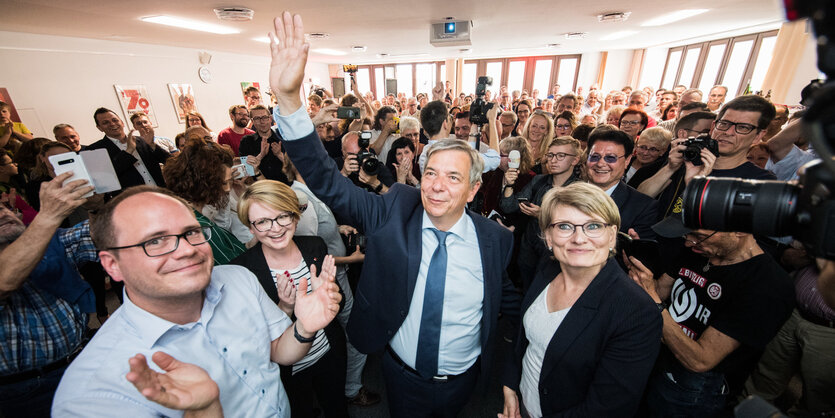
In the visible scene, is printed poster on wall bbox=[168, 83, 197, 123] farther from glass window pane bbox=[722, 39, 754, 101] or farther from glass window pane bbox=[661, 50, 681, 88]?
glass window pane bbox=[661, 50, 681, 88]

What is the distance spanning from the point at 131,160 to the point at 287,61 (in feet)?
11.9

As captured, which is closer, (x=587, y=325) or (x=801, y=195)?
(x=801, y=195)

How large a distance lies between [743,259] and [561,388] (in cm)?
95

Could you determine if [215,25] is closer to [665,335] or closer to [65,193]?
[65,193]

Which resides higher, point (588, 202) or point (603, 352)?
point (588, 202)

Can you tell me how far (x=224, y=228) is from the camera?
2.16 meters

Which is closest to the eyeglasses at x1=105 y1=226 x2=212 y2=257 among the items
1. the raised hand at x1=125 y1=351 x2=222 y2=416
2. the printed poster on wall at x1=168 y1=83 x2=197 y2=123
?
the raised hand at x1=125 y1=351 x2=222 y2=416

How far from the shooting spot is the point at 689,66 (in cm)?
966

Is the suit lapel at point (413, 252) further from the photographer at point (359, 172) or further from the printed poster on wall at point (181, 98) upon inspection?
the printed poster on wall at point (181, 98)

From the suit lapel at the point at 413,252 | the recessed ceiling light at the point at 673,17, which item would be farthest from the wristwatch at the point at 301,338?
the recessed ceiling light at the point at 673,17

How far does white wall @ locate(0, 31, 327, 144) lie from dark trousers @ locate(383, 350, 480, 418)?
26.6 ft

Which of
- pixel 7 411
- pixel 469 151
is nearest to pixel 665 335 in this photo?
pixel 469 151

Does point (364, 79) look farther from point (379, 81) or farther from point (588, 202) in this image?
point (588, 202)

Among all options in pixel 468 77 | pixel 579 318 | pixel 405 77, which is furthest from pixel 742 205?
pixel 405 77
